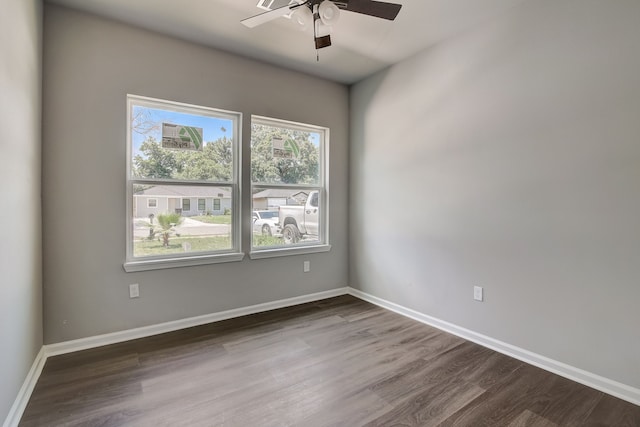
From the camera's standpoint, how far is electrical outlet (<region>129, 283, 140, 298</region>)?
259 cm

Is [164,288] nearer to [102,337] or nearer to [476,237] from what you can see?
[102,337]

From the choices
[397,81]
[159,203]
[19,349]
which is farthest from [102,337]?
[397,81]

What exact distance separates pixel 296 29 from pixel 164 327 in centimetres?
289

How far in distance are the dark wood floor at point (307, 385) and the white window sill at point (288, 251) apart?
0.81 m

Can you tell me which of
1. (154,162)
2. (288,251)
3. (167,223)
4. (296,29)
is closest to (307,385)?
(288,251)

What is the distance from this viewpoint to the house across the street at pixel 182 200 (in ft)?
8.87

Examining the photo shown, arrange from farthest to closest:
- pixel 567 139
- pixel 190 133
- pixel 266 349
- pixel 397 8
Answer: pixel 190 133 → pixel 266 349 → pixel 567 139 → pixel 397 8

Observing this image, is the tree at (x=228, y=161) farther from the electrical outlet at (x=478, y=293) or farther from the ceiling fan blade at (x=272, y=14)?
the electrical outlet at (x=478, y=293)

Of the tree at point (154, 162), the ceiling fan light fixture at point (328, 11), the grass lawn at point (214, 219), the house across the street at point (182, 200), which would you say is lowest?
the grass lawn at point (214, 219)

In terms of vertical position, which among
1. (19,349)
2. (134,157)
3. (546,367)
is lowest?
(546,367)

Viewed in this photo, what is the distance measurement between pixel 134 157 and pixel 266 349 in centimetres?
202

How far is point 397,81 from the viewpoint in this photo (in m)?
3.23

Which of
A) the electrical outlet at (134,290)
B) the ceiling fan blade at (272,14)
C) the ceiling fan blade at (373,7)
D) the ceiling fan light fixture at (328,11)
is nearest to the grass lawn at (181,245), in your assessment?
the electrical outlet at (134,290)

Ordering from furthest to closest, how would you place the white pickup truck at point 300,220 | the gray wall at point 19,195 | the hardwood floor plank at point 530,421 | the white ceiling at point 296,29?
the white pickup truck at point 300,220
the white ceiling at point 296,29
the hardwood floor plank at point 530,421
the gray wall at point 19,195
